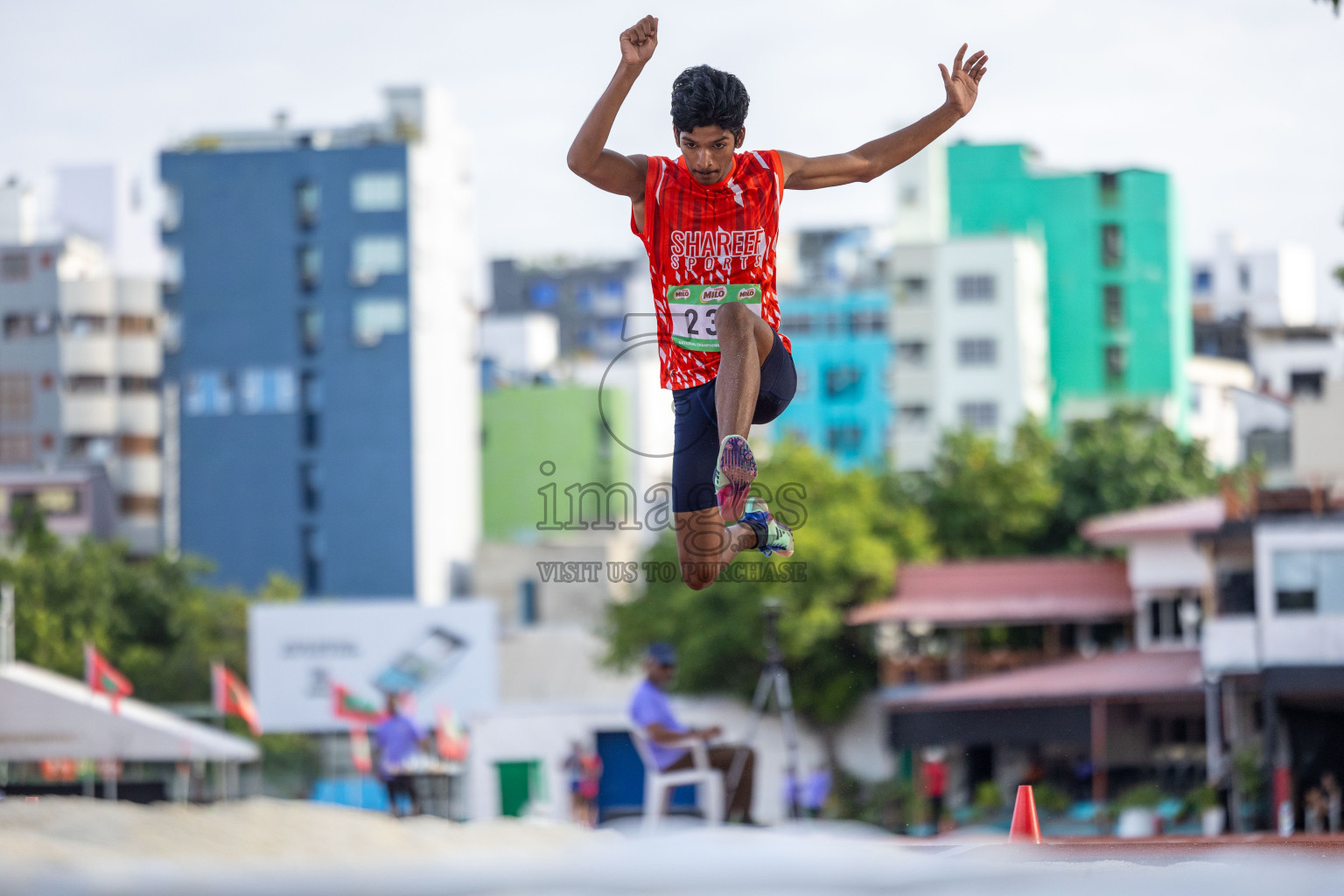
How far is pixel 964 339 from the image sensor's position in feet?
202

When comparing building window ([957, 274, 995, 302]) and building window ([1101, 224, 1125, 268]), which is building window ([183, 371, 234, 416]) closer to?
building window ([957, 274, 995, 302])

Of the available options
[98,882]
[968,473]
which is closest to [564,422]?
[968,473]

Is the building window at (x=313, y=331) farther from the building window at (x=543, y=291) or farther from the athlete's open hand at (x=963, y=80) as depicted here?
the athlete's open hand at (x=963, y=80)

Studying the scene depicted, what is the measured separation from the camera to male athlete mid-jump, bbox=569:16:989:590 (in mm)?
6547

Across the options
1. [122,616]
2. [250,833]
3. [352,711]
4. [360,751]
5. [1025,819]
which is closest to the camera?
[1025,819]

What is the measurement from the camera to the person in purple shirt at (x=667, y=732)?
34.9ft

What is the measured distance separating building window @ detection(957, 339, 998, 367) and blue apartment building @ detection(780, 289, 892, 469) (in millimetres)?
5377

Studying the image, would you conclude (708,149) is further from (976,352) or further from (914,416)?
(914,416)

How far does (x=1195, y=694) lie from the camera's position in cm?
2995

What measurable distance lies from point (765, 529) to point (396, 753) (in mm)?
9879

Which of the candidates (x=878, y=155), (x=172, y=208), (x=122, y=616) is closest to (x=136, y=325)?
(x=172, y=208)

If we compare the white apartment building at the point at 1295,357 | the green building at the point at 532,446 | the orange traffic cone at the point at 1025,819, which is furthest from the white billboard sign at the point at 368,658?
the white apartment building at the point at 1295,357

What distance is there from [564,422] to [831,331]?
378 inches

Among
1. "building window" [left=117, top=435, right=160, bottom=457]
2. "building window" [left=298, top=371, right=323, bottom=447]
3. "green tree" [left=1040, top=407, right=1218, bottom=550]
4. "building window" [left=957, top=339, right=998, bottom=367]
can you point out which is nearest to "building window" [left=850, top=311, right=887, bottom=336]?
"building window" [left=957, top=339, right=998, bottom=367]
